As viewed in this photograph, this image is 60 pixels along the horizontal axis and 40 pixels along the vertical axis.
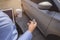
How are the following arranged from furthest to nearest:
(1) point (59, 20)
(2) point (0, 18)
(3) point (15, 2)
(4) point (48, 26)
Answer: (3) point (15, 2) → (4) point (48, 26) → (1) point (59, 20) → (2) point (0, 18)

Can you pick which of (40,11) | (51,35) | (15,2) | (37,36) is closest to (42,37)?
(37,36)

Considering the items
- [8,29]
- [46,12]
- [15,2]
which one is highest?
[8,29]

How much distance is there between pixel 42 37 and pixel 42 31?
115 mm

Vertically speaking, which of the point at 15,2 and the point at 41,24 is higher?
the point at 41,24

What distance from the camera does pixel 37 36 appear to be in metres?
1.56

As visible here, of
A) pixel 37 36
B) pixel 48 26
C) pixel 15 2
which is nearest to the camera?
pixel 48 26

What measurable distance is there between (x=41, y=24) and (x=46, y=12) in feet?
0.63

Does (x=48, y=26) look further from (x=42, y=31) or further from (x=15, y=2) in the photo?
(x=15, y=2)

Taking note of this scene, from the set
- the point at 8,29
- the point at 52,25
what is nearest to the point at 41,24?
the point at 52,25

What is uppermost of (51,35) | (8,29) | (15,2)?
(8,29)

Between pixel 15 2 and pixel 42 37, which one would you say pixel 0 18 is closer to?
pixel 42 37

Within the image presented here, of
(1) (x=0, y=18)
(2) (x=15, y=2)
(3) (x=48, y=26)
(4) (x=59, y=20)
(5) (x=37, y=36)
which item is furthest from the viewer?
(2) (x=15, y=2)

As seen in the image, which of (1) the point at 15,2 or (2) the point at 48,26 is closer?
(2) the point at 48,26

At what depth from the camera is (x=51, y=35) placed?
1.35m
